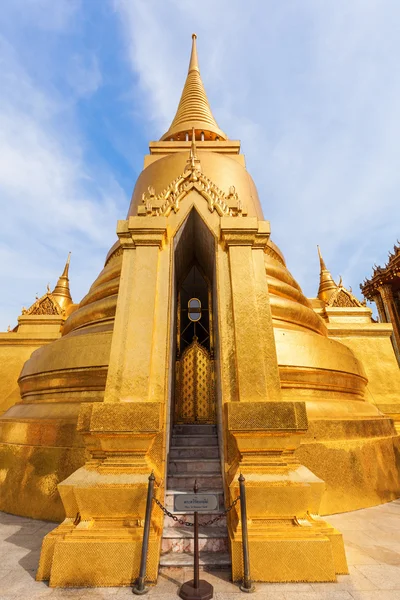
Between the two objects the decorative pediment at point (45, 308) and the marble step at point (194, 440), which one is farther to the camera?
the decorative pediment at point (45, 308)

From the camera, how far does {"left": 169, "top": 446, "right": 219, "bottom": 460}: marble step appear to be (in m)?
4.69

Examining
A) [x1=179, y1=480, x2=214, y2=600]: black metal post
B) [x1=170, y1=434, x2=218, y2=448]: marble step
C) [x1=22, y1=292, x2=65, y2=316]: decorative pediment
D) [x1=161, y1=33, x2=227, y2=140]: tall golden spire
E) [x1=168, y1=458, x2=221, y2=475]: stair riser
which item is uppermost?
[x1=161, y1=33, x2=227, y2=140]: tall golden spire

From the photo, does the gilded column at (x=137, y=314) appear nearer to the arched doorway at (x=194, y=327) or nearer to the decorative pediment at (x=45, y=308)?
the arched doorway at (x=194, y=327)

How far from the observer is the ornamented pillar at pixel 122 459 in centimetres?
276

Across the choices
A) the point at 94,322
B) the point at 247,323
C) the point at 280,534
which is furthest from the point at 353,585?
the point at 94,322

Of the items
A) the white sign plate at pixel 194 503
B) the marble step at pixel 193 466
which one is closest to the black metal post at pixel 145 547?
the white sign plate at pixel 194 503

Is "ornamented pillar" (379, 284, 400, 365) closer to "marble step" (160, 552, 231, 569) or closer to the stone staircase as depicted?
the stone staircase

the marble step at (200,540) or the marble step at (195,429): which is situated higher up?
the marble step at (195,429)

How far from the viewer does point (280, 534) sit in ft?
9.27

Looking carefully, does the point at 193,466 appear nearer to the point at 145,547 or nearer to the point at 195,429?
the point at 195,429

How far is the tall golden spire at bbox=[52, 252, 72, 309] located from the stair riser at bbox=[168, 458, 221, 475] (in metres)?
10.00

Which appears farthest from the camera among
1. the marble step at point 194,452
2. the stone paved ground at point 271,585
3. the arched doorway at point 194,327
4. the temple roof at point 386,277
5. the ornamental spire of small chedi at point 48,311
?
the temple roof at point 386,277

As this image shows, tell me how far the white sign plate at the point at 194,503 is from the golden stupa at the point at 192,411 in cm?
24

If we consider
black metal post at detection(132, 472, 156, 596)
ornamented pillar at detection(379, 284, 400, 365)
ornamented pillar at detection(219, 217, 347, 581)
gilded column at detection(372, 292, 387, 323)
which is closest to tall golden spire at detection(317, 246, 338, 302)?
ornamented pillar at detection(219, 217, 347, 581)
